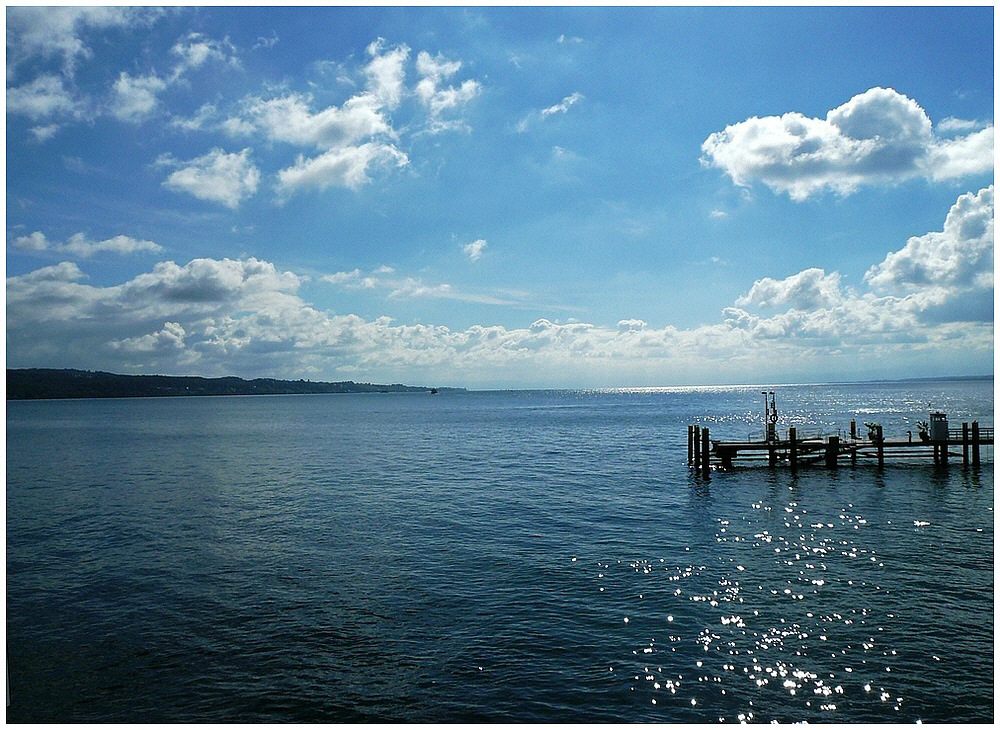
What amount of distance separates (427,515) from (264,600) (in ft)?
47.4

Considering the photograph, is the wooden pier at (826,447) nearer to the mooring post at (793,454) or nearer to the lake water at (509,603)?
the mooring post at (793,454)

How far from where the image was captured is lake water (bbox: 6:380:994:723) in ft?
55.5

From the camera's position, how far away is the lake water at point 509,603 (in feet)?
55.5

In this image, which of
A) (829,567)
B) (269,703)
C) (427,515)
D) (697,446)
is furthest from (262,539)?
(697,446)

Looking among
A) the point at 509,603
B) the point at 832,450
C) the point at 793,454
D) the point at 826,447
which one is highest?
the point at 826,447

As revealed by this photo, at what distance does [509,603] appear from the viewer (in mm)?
22812

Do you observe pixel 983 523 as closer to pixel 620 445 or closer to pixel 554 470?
pixel 554 470

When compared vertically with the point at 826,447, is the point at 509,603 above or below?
below

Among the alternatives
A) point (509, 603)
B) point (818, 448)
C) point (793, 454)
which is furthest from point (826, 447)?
point (509, 603)

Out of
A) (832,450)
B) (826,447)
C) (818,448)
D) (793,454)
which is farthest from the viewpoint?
(818,448)

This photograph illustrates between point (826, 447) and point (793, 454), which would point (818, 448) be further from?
point (793, 454)

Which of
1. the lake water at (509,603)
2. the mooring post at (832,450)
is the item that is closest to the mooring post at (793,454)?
the mooring post at (832,450)

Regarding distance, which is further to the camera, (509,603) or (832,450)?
(832,450)

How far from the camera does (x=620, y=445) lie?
257 ft
